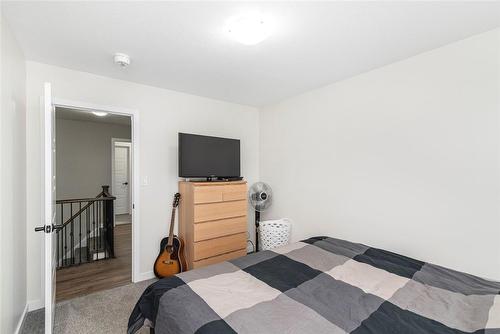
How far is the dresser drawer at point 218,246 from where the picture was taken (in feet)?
9.03

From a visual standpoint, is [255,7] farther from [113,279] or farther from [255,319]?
[113,279]

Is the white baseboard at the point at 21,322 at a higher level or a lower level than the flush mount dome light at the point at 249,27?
lower

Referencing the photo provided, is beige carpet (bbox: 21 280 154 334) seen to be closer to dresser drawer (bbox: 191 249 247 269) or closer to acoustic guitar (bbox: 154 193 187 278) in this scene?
acoustic guitar (bbox: 154 193 187 278)

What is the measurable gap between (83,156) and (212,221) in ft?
12.5

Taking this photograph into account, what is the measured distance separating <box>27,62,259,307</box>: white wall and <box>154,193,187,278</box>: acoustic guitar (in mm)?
123

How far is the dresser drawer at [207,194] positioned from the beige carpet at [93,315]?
1180mm

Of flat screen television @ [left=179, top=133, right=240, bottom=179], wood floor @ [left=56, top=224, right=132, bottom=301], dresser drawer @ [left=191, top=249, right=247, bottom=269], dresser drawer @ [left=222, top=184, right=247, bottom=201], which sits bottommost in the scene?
wood floor @ [left=56, top=224, right=132, bottom=301]

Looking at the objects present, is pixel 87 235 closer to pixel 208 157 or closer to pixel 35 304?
pixel 35 304

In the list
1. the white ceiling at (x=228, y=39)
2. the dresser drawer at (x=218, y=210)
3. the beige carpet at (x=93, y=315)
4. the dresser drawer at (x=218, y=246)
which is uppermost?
the white ceiling at (x=228, y=39)

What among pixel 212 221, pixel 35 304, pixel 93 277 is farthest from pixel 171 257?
pixel 35 304

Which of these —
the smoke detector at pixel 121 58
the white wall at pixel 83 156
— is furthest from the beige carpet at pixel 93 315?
the white wall at pixel 83 156

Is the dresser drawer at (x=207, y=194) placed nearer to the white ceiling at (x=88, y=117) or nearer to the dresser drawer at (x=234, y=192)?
the dresser drawer at (x=234, y=192)

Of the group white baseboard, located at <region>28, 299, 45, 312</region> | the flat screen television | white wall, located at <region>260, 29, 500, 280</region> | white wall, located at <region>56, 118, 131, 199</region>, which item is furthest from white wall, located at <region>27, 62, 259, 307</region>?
white wall, located at <region>56, 118, 131, 199</region>

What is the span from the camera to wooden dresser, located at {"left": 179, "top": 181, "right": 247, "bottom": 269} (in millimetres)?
2754
